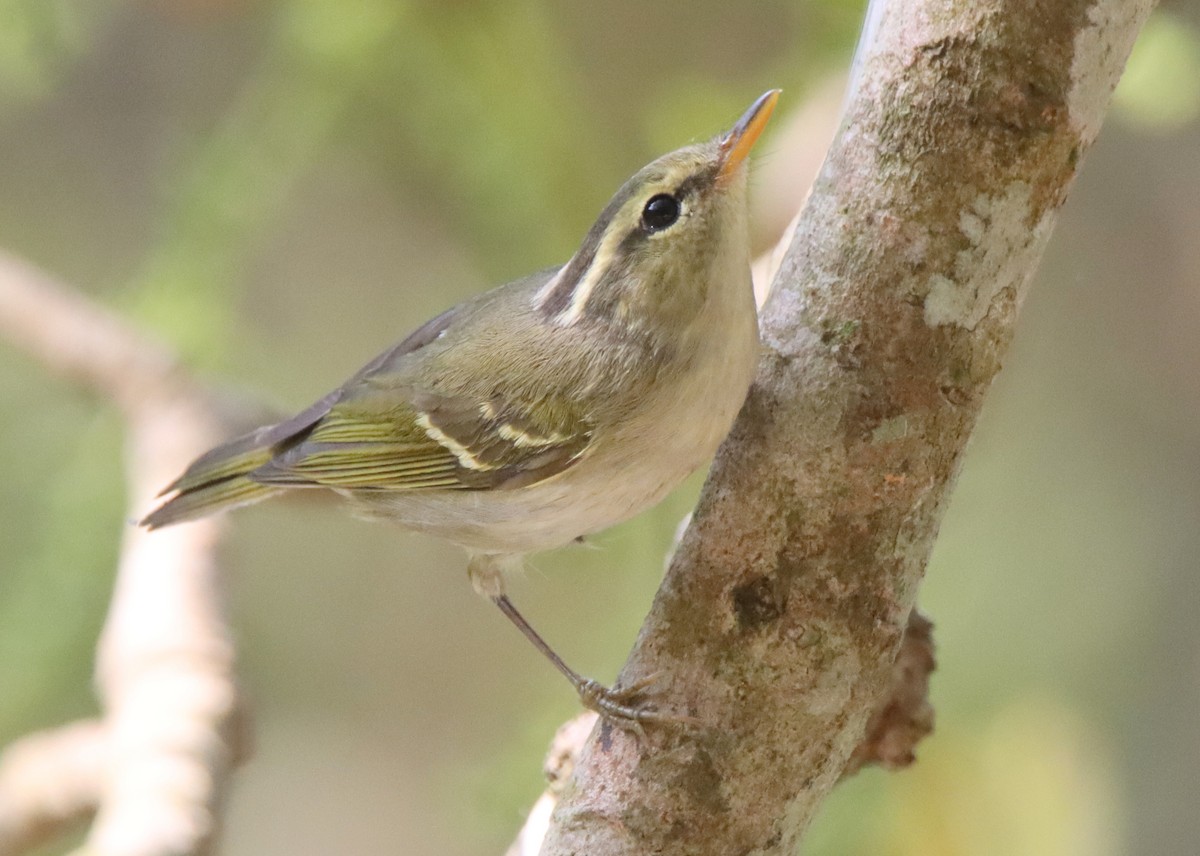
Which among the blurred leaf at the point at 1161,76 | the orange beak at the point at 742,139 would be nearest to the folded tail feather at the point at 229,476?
the orange beak at the point at 742,139

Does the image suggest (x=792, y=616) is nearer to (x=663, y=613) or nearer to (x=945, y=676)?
(x=663, y=613)

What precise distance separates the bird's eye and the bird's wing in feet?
0.91

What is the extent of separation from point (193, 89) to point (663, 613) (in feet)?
11.9

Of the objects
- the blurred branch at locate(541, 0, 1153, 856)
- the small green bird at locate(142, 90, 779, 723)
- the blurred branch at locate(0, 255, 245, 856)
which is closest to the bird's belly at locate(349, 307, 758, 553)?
the small green bird at locate(142, 90, 779, 723)

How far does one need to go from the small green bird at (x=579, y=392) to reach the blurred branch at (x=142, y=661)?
1.24 feet

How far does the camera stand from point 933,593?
10.7 feet

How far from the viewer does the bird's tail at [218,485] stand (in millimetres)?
1925

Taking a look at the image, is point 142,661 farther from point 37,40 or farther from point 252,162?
point 37,40

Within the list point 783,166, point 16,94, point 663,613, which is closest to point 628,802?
point 663,613

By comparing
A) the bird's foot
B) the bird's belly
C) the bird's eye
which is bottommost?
the bird's foot

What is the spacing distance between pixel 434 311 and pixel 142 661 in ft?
8.39

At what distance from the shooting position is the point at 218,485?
1941 mm

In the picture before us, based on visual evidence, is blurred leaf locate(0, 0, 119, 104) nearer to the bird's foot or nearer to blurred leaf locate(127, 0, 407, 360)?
blurred leaf locate(127, 0, 407, 360)

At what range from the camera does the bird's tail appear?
1925mm
